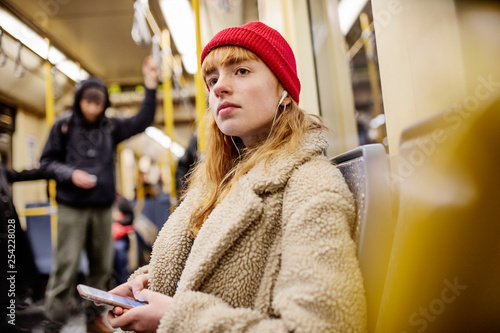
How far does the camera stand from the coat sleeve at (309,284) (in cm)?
62

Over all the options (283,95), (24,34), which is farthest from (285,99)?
(24,34)

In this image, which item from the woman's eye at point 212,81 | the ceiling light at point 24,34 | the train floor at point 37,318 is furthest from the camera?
the ceiling light at point 24,34

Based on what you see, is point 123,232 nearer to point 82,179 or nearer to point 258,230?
point 82,179

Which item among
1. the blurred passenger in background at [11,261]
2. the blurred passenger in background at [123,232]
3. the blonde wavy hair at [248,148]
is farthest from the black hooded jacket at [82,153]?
the blonde wavy hair at [248,148]

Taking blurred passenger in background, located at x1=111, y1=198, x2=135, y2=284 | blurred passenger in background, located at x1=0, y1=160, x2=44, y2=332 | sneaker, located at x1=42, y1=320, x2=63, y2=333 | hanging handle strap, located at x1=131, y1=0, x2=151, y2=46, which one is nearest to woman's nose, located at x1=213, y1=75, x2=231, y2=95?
blurred passenger in background, located at x1=0, y1=160, x2=44, y2=332

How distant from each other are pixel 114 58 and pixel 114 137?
135 cm

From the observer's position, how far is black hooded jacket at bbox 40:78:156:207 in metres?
2.13

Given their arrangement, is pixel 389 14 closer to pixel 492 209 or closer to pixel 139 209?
pixel 492 209

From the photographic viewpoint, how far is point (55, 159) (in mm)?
2164

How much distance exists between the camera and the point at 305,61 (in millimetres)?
1859

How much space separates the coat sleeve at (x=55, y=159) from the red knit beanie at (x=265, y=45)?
58.4 inches

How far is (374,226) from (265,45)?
561 millimetres

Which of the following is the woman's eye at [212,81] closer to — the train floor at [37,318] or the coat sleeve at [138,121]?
the train floor at [37,318]

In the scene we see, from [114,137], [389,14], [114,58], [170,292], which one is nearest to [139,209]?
[114,58]
